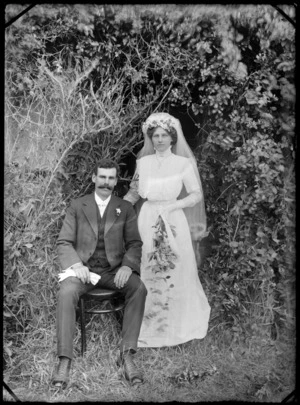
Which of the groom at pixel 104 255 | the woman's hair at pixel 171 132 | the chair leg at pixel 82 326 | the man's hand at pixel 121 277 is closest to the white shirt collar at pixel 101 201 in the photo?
the groom at pixel 104 255

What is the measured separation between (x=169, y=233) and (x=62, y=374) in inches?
68.4

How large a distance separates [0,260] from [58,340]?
920 mm

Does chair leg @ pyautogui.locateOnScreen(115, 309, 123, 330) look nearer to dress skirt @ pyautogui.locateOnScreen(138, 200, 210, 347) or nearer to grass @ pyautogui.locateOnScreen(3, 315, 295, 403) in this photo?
grass @ pyautogui.locateOnScreen(3, 315, 295, 403)

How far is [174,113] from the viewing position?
6.28m

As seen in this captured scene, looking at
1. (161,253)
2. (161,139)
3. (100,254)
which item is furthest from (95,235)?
(161,139)

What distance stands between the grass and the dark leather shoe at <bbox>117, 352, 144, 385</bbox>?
79 millimetres

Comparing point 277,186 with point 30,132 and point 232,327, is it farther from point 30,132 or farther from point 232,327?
point 30,132

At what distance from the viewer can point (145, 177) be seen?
6055 mm

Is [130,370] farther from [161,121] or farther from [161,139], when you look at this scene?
[161,121]

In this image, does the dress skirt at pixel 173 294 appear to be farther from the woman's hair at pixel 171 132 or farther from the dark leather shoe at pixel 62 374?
the dark leather shoe at pixel 62 374

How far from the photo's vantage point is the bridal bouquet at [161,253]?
5.93 metres

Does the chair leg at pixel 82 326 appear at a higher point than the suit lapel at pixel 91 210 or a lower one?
lower

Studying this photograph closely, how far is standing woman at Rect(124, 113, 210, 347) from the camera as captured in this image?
5891mm

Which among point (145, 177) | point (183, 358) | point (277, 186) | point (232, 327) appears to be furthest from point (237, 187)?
point (183, 358)
